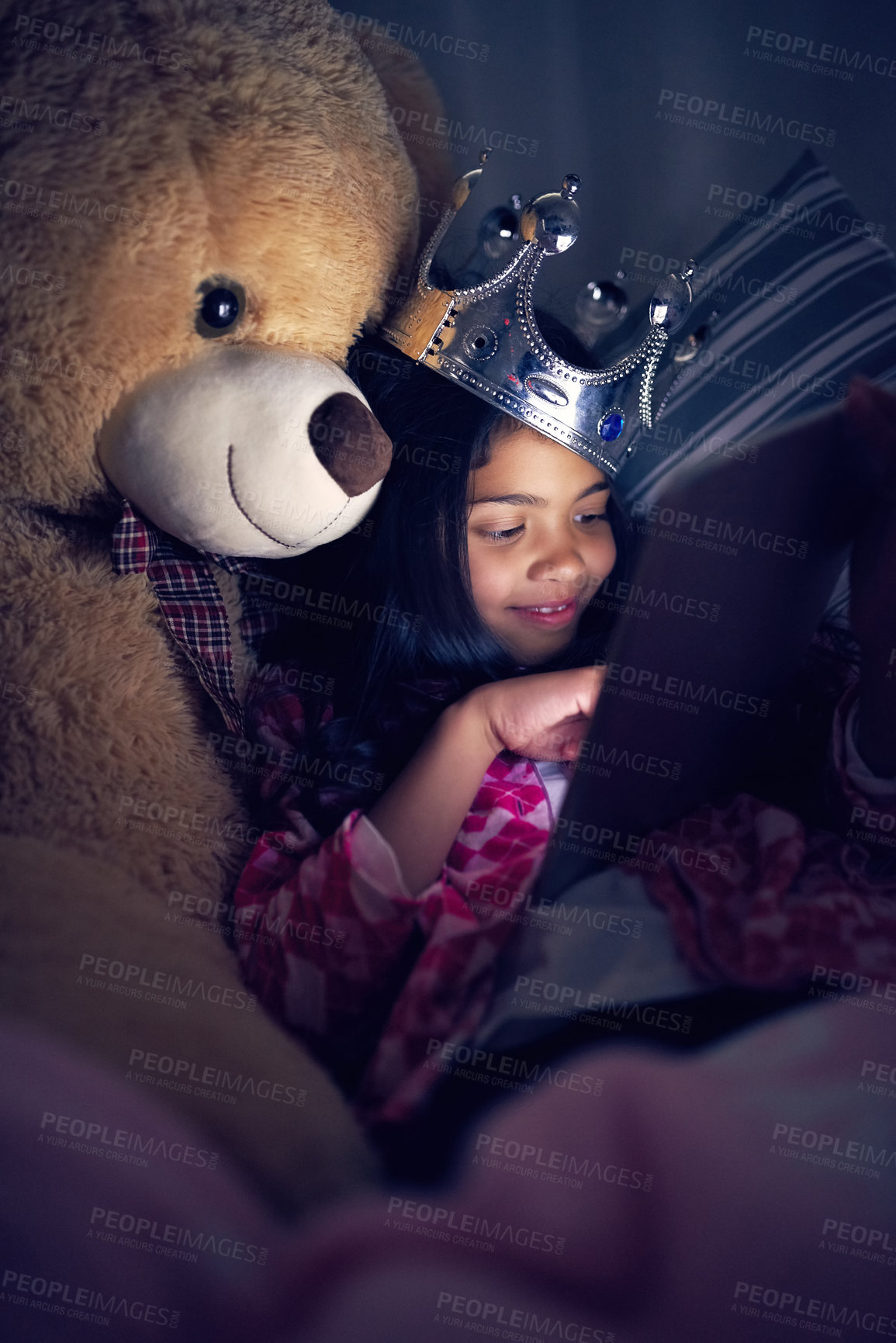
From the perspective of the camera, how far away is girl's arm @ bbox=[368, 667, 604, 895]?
742 millimetres

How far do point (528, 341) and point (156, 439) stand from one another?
398 millimetres

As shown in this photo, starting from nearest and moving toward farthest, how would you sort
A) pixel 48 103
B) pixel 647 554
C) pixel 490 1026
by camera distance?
pixel 48 103 → pixel 490 1026 → pixel 647 554

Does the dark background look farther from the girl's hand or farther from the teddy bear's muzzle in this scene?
the girl's hand

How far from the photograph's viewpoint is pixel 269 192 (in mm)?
618

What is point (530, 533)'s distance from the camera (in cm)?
82

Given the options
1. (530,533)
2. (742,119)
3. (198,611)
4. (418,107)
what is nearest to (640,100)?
(742,119)

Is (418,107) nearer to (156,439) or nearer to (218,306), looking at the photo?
(218,306)

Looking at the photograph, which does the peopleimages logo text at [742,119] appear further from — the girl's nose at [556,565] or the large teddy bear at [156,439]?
the girl's nose at [556,565]

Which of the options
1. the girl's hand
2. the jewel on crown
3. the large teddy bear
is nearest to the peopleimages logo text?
the jewel on crown

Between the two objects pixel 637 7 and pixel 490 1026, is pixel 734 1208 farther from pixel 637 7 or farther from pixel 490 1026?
pixel 637 7

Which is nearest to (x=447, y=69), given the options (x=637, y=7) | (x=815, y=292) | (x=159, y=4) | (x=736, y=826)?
(x=637, y=7)

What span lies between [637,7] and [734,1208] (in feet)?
4.24

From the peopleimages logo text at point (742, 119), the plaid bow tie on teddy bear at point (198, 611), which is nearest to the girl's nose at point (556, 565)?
the plaid bow tie on teddy bear at point (198, 611)

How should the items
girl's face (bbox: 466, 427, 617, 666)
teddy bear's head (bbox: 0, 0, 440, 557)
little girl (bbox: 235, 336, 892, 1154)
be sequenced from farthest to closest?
1. girl's face (bbox: 466, 427, 617, 666)
2. little girl (bbox: 235, 336, 892, 1154)
3. teddy bear's head (bbox: 0, 0, 440, 557)
